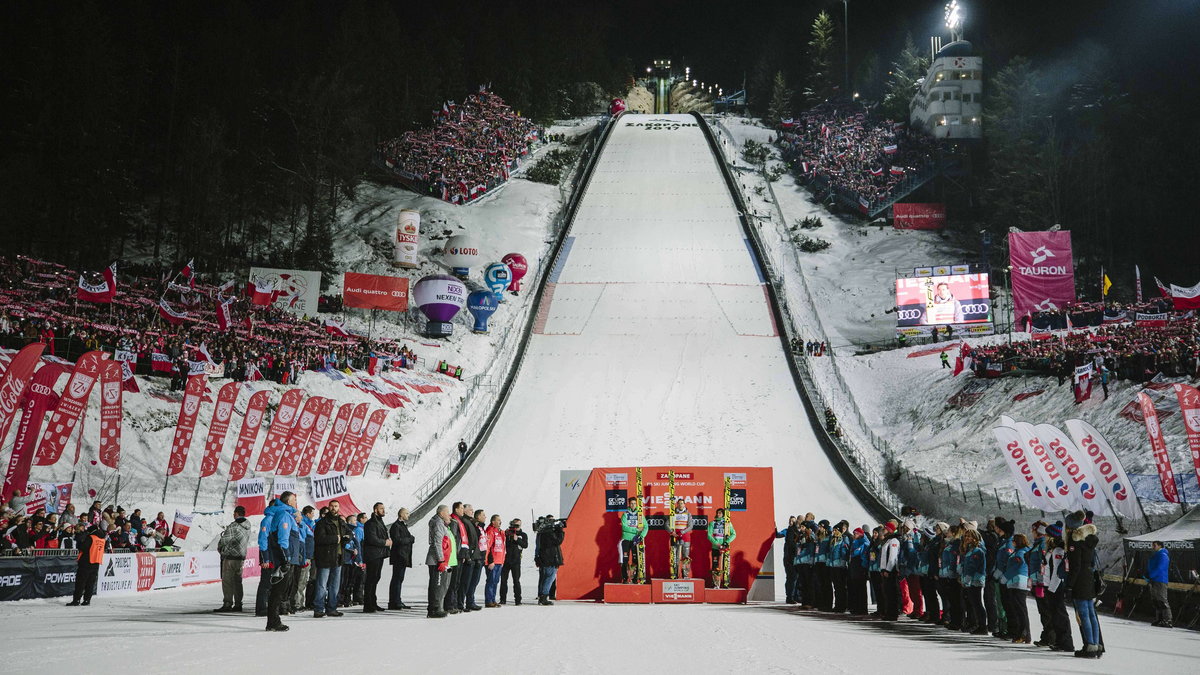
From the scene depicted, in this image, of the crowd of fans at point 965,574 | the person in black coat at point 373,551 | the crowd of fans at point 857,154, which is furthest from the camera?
the crowd of fans at point 857,154

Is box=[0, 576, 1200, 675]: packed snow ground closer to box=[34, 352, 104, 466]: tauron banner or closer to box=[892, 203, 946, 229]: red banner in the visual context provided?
box=[34, 352, 104, 466]: tauron banner

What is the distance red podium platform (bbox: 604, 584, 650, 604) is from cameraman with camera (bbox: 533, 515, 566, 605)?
0.95 m

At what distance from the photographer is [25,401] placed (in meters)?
15.9

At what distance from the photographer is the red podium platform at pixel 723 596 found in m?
14.2

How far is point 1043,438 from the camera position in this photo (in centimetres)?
1650

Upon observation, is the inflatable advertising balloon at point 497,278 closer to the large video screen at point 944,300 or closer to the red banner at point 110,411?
the large video screen at point 944,300

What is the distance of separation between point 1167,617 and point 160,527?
15.6 metres

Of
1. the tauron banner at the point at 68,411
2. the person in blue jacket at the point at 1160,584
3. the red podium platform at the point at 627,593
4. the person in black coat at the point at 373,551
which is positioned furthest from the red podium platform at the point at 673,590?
the tauron banner at the point at 68,411

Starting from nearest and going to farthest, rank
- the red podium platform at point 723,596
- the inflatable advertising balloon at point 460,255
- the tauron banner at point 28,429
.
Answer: the red podium platform at point 723,596
the tauron banner at point 28,429
the inflatable advertising balloon at point 460,255

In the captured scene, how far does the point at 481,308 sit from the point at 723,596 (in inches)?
1033

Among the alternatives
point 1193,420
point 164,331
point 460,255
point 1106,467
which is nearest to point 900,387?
point 1193,420

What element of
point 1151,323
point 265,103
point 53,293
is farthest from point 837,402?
point 265,103

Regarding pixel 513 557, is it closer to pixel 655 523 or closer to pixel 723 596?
pixel 655 523

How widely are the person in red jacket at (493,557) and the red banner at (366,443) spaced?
36.0 ft
